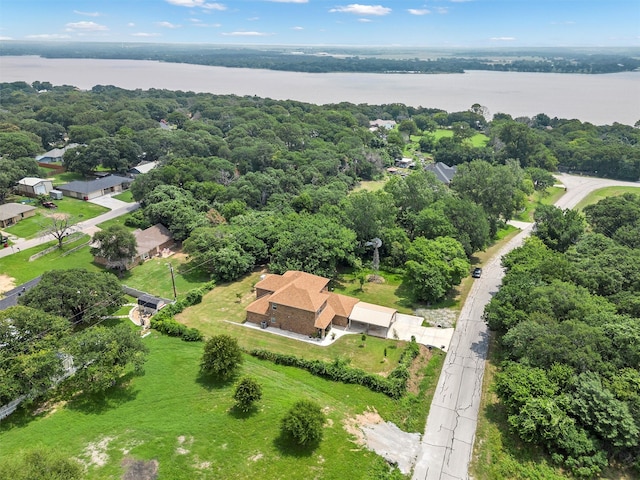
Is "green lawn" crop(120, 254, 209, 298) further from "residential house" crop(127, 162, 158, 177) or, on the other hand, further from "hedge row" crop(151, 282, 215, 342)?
"residential house" crop(127, 162, 158, 177)

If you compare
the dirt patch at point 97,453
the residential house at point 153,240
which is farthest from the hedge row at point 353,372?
the residential house at point 153,240

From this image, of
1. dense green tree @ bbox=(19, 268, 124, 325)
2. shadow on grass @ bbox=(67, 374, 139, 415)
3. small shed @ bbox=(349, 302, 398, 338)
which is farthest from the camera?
small shed @ bbox=(349, 302, 398, 338)

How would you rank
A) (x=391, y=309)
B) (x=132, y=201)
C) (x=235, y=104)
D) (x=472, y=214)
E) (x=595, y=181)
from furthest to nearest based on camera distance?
(x=235, y=104) < (x=595, y=181) < (x=132, y=201) < (x=472, y=214) < (x=391, y=309)

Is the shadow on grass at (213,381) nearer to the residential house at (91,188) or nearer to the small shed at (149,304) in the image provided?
the small shed at (149,304)

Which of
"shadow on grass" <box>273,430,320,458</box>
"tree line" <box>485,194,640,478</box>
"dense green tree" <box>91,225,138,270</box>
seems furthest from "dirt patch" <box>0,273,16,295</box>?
"tree line" <box>485,194,640,478</box>

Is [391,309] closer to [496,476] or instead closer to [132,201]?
[496,476]

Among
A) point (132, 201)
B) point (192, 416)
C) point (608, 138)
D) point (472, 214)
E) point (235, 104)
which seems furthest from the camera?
point (235, 104)

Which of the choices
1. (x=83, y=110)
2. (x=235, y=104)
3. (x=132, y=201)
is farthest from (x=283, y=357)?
(x=235, y=104)
